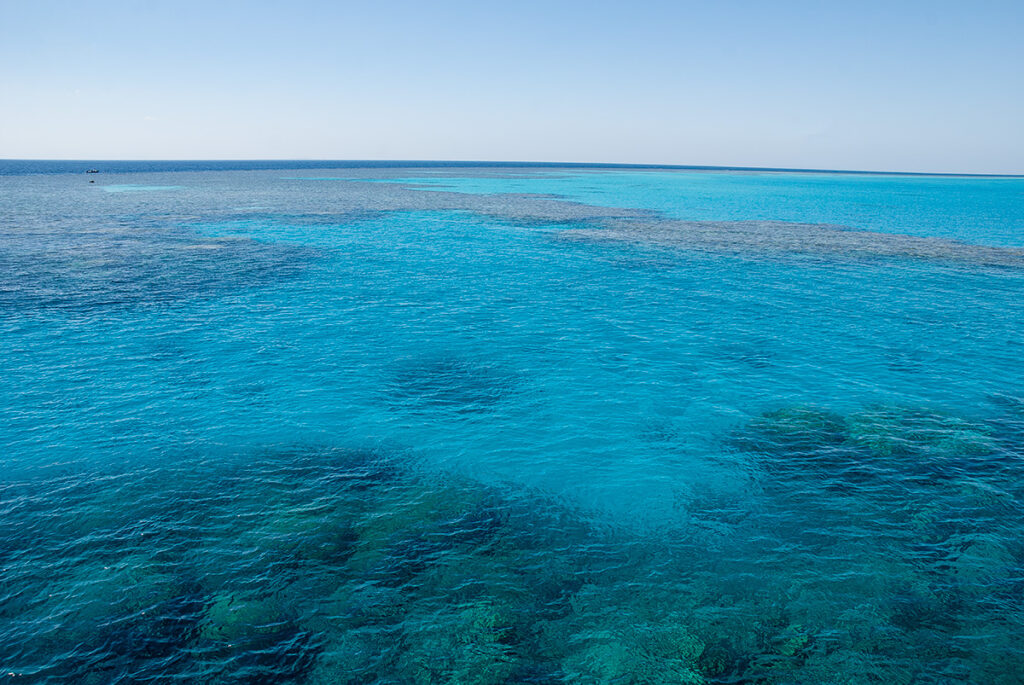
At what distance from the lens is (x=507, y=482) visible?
30750 mm

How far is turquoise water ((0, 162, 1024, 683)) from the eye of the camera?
20.6 meters

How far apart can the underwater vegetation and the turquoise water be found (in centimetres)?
13

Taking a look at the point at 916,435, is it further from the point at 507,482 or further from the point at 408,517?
the point at 408,517

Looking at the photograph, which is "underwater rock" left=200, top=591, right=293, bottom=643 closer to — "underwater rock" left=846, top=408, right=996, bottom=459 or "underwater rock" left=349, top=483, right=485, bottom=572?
"underwater rock" left=349, top=483, right=485, bottom=572

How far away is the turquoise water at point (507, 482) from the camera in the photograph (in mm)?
20641

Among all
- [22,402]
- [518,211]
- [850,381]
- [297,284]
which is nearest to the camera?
[22,402]

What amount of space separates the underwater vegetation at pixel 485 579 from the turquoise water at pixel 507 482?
13 centimetres

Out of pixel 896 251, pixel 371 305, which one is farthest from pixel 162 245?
pixel 896 251

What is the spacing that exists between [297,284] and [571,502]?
5089cm

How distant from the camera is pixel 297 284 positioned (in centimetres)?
6869

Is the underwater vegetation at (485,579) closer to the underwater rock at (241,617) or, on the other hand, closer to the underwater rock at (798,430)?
the underwater rock at (241,617)

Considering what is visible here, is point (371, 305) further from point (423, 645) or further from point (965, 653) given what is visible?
point (965, 653)

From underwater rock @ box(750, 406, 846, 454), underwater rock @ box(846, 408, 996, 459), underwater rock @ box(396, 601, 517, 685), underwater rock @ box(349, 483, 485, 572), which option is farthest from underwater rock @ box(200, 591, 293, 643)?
underwater rock @ box(846, 408, 996, 459)

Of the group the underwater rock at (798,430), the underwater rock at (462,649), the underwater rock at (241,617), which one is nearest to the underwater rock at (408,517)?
the underwater rock at (241,617)
